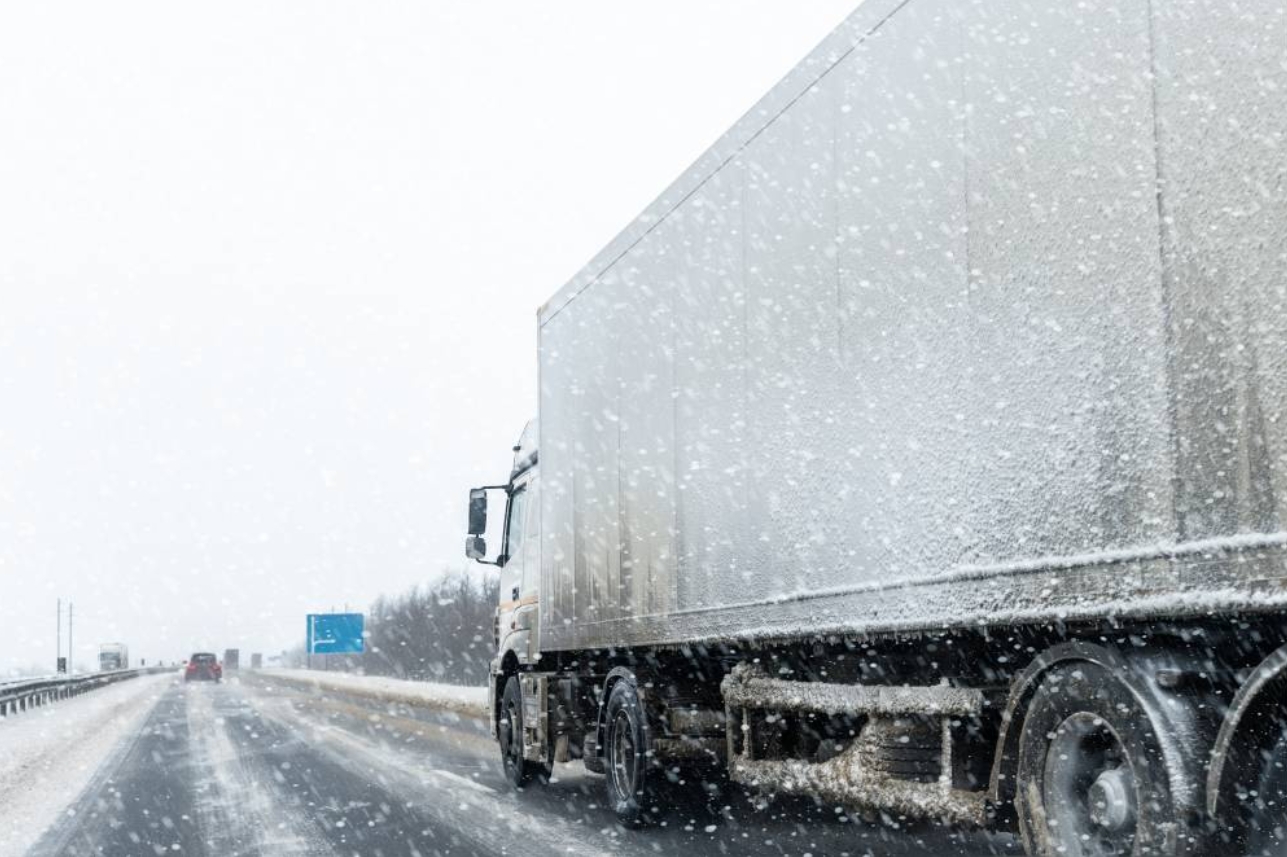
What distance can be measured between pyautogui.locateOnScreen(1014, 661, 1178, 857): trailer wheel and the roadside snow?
651cm

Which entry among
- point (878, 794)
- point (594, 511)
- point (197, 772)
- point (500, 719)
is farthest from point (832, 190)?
point (197, 772)

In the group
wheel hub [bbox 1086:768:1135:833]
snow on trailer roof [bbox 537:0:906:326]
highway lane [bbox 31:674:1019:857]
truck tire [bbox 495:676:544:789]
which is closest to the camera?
wheel hub [bbox 1086:768:1135:833]

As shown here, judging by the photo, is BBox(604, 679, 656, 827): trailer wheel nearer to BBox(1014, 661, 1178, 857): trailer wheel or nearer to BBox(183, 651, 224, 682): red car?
BBox(1014, 661, 1178, 857): trailer wheel

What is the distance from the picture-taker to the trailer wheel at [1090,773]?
453cm

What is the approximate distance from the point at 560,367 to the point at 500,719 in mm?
3990

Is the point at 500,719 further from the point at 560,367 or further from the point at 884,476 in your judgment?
the point at 884,476

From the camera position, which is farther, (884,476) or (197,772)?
(197,772)

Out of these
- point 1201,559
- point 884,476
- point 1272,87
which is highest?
point 1272,87

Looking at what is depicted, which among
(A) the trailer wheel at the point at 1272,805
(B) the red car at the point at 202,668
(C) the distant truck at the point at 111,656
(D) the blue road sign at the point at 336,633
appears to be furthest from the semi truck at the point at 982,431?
(C) the distant truck at the point at 111,656

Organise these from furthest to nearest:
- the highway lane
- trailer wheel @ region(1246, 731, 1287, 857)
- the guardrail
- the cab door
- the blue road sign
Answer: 1. the blue road sign
2. the guardrail
3. the cab door
4. the highway lane
5. trailer wheel @ region(1246, 731, 1287, 857)

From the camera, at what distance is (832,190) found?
6.70 m

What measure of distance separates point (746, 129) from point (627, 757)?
443 cm

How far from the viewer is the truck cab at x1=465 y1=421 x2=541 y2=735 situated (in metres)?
12.4

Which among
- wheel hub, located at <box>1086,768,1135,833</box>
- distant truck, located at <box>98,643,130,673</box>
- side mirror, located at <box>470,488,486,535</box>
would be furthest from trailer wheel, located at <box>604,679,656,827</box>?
distant truck, located at <box>98,643,130,673</box>
